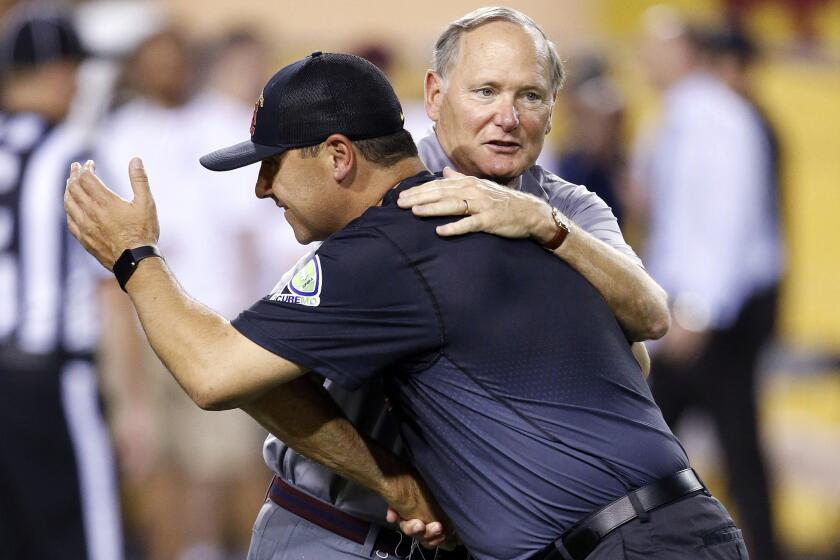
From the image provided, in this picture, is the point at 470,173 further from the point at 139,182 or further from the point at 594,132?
the point at 594,132

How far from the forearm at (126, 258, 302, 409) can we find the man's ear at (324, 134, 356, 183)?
1.31 feet

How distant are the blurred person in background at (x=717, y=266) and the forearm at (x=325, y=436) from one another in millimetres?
4312

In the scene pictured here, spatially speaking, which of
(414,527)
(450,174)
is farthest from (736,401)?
(450,174)

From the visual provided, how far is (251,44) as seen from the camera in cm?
762

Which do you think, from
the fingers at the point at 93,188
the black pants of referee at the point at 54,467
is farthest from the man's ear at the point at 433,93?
the black pants of referee at the point at 54,467

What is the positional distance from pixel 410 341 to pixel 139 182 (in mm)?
709

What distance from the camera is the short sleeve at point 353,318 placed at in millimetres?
2938

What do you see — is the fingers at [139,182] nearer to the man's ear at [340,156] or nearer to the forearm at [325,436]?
the man's ear at [340,156]

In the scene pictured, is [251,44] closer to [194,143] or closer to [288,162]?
[194,143]

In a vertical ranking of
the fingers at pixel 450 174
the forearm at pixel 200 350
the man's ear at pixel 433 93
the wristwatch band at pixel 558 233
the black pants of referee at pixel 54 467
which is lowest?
the black pants of referee at pixel 54 467

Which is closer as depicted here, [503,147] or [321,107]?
[321,107]

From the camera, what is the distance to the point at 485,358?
298 centimetres

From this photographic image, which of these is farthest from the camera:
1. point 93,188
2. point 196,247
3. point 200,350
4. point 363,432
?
point 196,247

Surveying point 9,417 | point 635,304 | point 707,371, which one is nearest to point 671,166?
point 707,371
